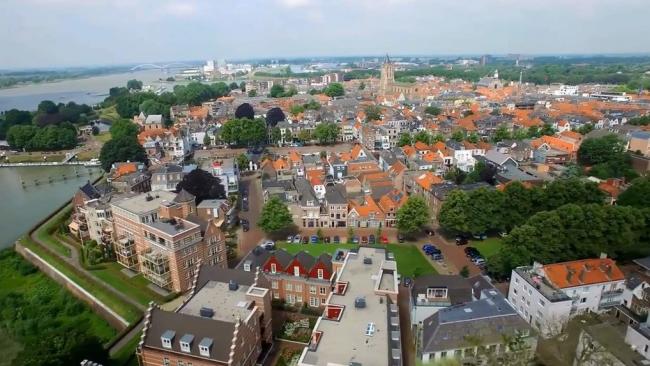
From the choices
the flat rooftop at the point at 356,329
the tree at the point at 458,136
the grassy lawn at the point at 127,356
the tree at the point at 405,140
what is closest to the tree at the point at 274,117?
the tree at the point at 405,140

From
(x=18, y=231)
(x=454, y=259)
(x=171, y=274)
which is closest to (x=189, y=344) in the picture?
(x=171, y=274)

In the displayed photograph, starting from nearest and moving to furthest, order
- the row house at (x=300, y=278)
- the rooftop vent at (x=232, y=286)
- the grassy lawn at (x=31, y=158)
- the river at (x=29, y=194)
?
the rooftop vent at (x=232, y=286)
the row house at (x=300, y=278)
the river at (x=29, y=194)
the grassy lawn at (x=31, y=158)

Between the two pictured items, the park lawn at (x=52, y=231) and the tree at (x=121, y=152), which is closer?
the park lawn at (x=52, y=231)

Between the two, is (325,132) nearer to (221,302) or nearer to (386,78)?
(221,302)

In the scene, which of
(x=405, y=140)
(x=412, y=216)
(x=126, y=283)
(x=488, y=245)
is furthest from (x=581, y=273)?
(x=405, y=140)

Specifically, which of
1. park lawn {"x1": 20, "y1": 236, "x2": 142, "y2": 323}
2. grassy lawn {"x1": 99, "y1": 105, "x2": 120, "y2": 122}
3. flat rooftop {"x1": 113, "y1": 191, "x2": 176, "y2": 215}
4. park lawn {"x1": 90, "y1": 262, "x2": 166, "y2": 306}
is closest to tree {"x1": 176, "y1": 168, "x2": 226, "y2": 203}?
flat rooftop {"x1": 113, "y1": 191, "x2": 176, "y2": 215}

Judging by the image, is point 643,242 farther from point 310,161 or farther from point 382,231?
point 310,161

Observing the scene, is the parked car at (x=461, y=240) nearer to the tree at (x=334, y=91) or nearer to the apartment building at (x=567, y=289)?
the apartment building at (x=567, y=289)
